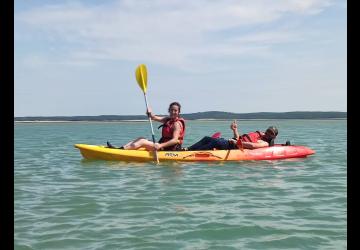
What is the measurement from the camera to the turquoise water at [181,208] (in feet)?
14.9

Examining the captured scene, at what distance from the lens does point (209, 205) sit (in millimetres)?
6090

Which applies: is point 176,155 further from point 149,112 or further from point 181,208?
point 181,208

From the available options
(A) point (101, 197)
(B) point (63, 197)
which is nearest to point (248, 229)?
(A) point (101, 197)

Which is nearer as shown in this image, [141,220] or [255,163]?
[141,220]

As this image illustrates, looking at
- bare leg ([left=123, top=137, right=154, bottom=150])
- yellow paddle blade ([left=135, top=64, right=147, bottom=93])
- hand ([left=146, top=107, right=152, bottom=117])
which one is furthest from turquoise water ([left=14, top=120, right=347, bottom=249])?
yellow paddle blade ([left=135, top=64, right=147, bottom=93])

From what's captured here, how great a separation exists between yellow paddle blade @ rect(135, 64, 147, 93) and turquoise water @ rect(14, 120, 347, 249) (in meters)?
2.67

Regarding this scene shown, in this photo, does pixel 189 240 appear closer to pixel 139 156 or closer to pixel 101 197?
pixel 101 197

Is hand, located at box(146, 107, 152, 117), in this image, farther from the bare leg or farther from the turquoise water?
the turquoise water

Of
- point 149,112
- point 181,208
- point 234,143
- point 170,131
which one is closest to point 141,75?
point 149,112

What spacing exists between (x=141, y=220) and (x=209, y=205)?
1130 millimetres

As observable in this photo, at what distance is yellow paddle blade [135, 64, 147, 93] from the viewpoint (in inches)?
472

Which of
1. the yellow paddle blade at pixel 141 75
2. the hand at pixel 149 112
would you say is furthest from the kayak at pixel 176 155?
the yellow paddle blade at pixel 141 75

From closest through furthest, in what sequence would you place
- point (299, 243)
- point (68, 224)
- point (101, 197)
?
point (299, 243), point (68, 224), point (101, 197)

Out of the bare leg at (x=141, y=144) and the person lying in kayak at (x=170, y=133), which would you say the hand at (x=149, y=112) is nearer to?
the person lying in kayak at (x=170, y=133)
